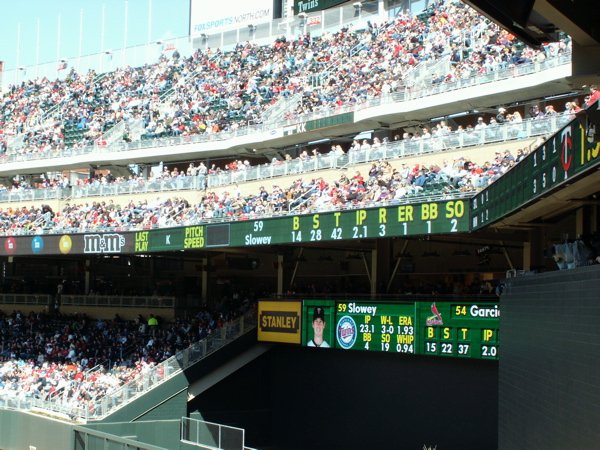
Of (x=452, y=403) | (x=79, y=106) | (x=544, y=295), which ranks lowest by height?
(x=452, y=403)

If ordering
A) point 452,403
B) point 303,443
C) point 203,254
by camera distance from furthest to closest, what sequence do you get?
point 203,254 → point 303,443 → point 452,403

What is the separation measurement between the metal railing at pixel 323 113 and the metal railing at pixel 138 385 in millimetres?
7005

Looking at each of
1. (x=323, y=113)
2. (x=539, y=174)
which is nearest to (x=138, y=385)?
(x=323, y=113)

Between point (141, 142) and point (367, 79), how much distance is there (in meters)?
9.67

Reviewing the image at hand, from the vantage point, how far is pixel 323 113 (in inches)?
1148

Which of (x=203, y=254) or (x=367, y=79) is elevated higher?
(x=367, y=79)

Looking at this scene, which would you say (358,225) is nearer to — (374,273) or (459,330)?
(459,330)

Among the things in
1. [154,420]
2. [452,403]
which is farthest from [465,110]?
[154,420]

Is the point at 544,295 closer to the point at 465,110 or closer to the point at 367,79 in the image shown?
the point at 465,110

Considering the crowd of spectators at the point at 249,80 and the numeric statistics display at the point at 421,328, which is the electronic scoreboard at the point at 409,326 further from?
the crowd of spectators at the point at 249,80

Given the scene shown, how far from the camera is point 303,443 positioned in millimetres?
25219

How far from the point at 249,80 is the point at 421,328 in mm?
16841

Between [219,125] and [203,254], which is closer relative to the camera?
[203,254]

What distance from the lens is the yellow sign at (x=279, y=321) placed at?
2377cm
